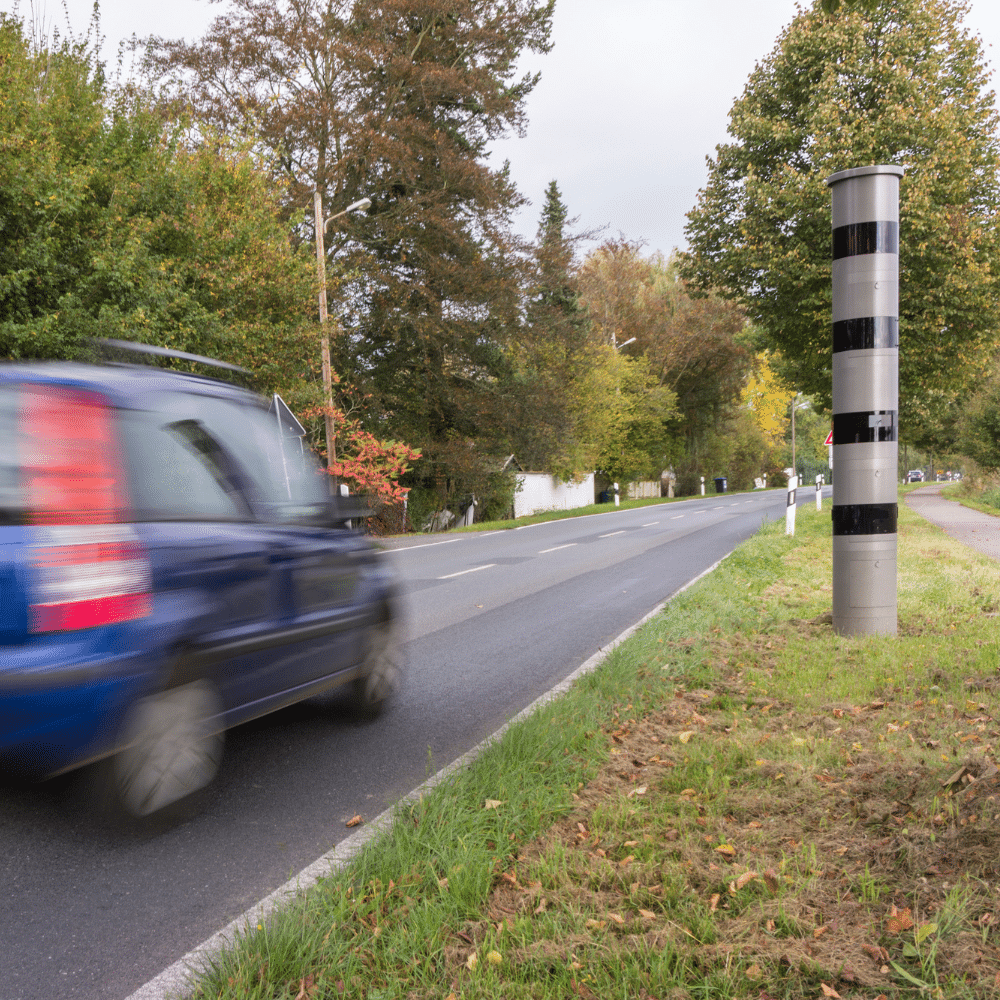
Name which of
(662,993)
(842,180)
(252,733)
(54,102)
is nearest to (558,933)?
(662,993)

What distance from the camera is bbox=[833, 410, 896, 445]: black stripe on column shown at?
6.21 meters

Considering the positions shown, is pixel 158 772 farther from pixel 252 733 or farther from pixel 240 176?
pixel 240 176

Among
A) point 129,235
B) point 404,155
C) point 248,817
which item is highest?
point 404,155

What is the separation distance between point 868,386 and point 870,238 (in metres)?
1.11

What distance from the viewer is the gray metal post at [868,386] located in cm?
618

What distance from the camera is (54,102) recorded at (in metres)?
13.3

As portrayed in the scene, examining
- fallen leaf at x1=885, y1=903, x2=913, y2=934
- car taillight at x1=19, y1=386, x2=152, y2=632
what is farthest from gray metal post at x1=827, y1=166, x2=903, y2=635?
car taillight at x1=19, y1=386, x2=152, y2=632

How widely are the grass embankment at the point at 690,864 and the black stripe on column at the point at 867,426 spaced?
1927mm

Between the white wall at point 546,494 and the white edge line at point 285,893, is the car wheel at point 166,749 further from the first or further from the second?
the white wall at point 546,494

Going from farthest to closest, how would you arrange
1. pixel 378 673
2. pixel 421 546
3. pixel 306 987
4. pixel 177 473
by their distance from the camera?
pixel 421 546 → pixel 378 673 → pixel 177 473 → pixel 306 987

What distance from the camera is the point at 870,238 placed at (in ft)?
20.3

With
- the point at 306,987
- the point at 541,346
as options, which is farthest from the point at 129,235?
the point at 541,346

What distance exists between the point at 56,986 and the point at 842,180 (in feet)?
22.0

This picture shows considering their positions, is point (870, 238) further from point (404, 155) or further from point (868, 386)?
point (404, 155)
